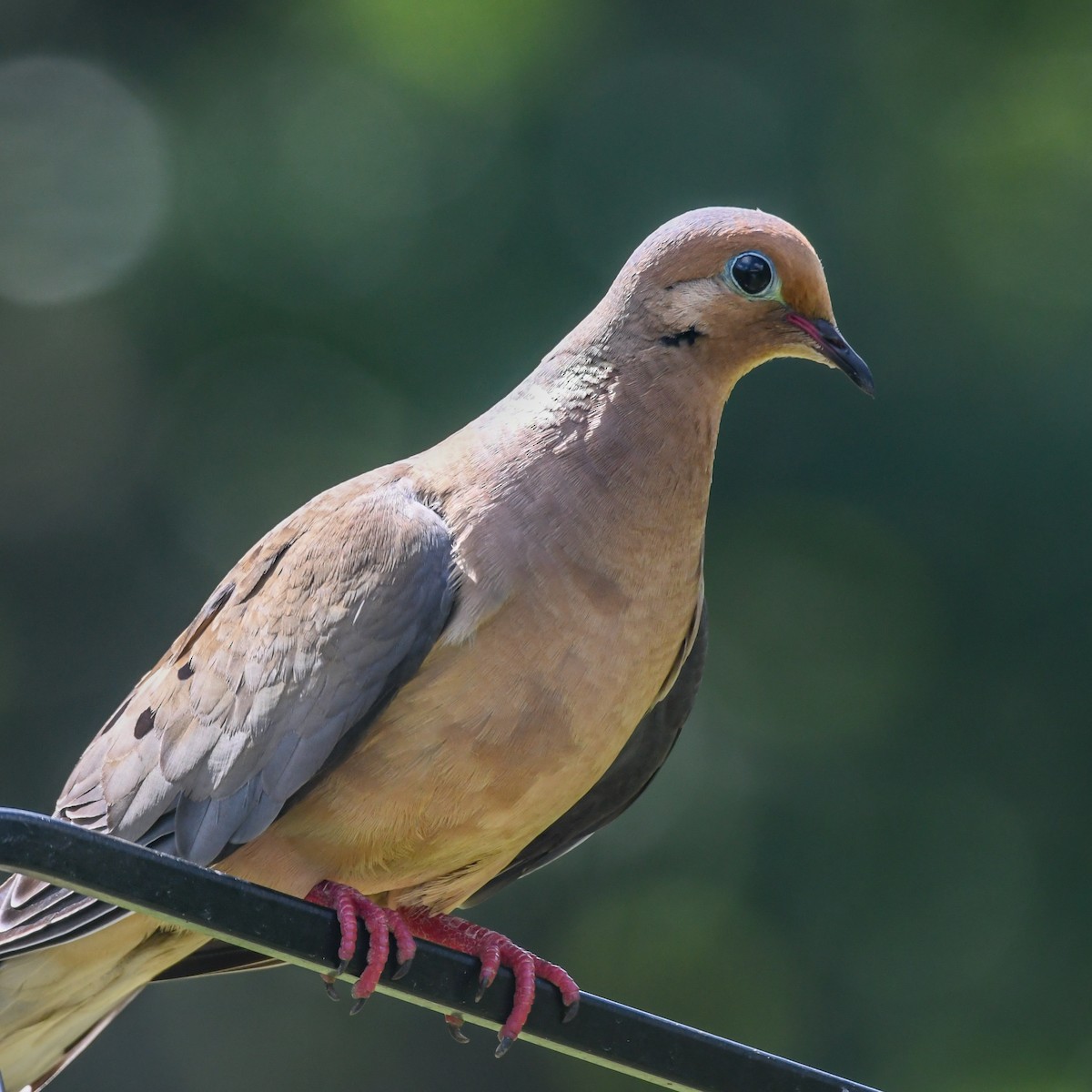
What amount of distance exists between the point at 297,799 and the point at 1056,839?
5361mm

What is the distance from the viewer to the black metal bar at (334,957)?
1809 mm

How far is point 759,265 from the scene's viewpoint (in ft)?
9.87

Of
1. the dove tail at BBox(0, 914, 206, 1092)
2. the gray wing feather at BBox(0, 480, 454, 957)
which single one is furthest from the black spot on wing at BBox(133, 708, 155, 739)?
the dove tail at BBox(0, 914, 206, 1092)

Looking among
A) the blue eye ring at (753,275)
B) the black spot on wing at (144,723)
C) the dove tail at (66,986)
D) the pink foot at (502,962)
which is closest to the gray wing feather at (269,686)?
the black spot on wing at (144,723)

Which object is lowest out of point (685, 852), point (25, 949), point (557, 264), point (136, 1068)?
point (136, 1068)

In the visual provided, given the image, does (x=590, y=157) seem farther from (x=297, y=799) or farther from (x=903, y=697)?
(x=297, y=799)

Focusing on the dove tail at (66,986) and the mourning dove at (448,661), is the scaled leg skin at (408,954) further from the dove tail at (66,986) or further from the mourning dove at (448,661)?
the dove tail at (66,986)

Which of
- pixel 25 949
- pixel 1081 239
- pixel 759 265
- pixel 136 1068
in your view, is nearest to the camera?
pixel 25 949

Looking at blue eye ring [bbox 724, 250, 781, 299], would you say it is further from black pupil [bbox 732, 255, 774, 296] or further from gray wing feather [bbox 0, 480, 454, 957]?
gray wing feather [bbox 0, 480, 454, 957]

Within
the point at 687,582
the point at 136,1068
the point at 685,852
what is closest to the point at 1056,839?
the point at 685,852

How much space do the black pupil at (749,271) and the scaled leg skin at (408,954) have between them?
1.18 metres

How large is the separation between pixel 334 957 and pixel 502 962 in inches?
21.8

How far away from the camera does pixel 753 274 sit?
301 cm

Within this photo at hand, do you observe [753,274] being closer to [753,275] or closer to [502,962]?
[753,275]
